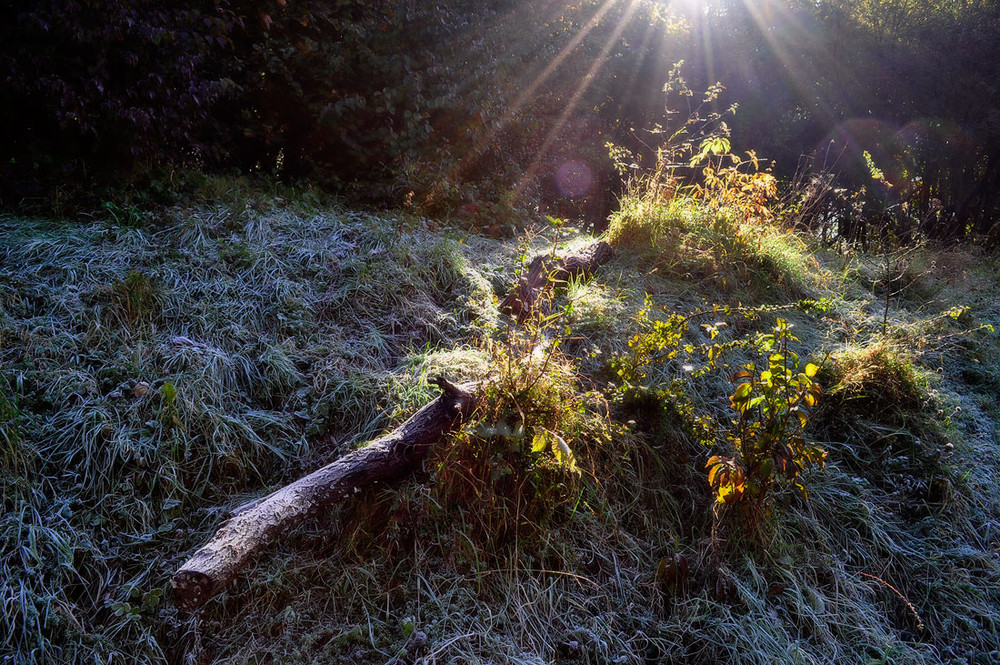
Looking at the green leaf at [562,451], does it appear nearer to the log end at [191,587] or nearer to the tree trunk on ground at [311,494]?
the tree trunk on ground at [311,494]

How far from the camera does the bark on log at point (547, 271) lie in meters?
3.63

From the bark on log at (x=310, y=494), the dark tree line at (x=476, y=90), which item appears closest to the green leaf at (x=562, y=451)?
the bark on log at (x=310, y=494)

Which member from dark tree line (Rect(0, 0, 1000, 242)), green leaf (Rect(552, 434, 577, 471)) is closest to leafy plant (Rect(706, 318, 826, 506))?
green leaf (Rect(552, 434, 577, 471))

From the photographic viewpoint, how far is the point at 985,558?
2625mm

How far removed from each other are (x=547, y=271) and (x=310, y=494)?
180 centimetres

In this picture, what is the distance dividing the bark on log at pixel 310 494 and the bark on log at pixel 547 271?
3.46 feet

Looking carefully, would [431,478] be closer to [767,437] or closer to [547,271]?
[767,437]

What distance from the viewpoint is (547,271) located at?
10.8 ft

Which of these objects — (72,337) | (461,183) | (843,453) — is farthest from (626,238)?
(72,337)

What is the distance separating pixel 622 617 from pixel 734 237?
338cm

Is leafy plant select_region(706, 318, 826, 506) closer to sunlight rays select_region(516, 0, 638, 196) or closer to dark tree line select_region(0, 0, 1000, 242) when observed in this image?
dark tree line select_region(0, 0, 1000, 242)

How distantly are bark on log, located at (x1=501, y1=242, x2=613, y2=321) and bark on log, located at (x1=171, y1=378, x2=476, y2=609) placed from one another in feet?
3.46

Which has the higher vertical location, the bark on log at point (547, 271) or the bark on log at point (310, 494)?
the bark on log at point (310, 494)

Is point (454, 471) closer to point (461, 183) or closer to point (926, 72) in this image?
point (461, 183)
